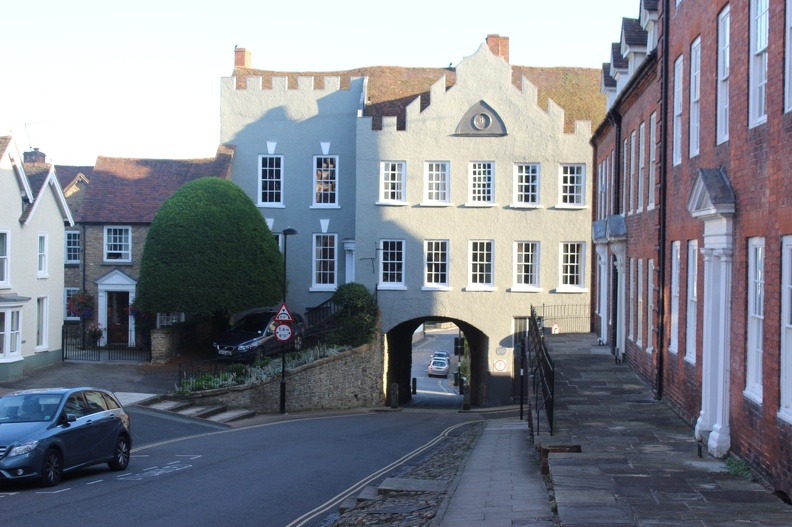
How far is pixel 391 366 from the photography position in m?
40.1

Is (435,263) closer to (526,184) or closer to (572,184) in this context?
(526,184)

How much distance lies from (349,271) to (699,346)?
26351 mm

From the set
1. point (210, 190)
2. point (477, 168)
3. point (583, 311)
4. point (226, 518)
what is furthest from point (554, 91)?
point (226, 518)

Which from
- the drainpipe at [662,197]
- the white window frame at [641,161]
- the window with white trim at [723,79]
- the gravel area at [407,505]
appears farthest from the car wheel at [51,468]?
the white window frame at [641,161]

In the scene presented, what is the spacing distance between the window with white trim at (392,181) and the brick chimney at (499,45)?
8110 millimetres

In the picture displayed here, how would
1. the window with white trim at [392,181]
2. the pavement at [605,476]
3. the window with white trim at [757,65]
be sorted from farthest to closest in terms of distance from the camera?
the window with white trim at [392,181], the window with white trim at [757,65], the pavement at [605,476]

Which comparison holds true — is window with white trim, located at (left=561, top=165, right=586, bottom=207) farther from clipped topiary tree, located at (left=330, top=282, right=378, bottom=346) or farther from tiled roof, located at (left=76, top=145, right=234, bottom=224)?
tiled roof, located at (left=76, top=145, right=234, bottom=224)

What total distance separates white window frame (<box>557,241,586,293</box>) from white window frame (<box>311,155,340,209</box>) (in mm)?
10252

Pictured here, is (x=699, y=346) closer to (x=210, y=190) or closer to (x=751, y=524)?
(x=751, y=524)

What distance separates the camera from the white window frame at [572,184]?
124 feet

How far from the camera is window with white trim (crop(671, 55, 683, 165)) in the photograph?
55.9 ft

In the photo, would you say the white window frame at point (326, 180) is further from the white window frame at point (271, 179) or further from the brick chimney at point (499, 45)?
the brick chimney at point (499, 45)

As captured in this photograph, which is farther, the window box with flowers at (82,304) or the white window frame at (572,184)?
the window box with flowers at (82,304)

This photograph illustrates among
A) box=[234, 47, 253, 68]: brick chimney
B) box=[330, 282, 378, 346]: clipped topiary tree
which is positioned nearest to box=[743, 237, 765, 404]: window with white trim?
box=[330, 282, 378, 346]: clipped topiary tree
